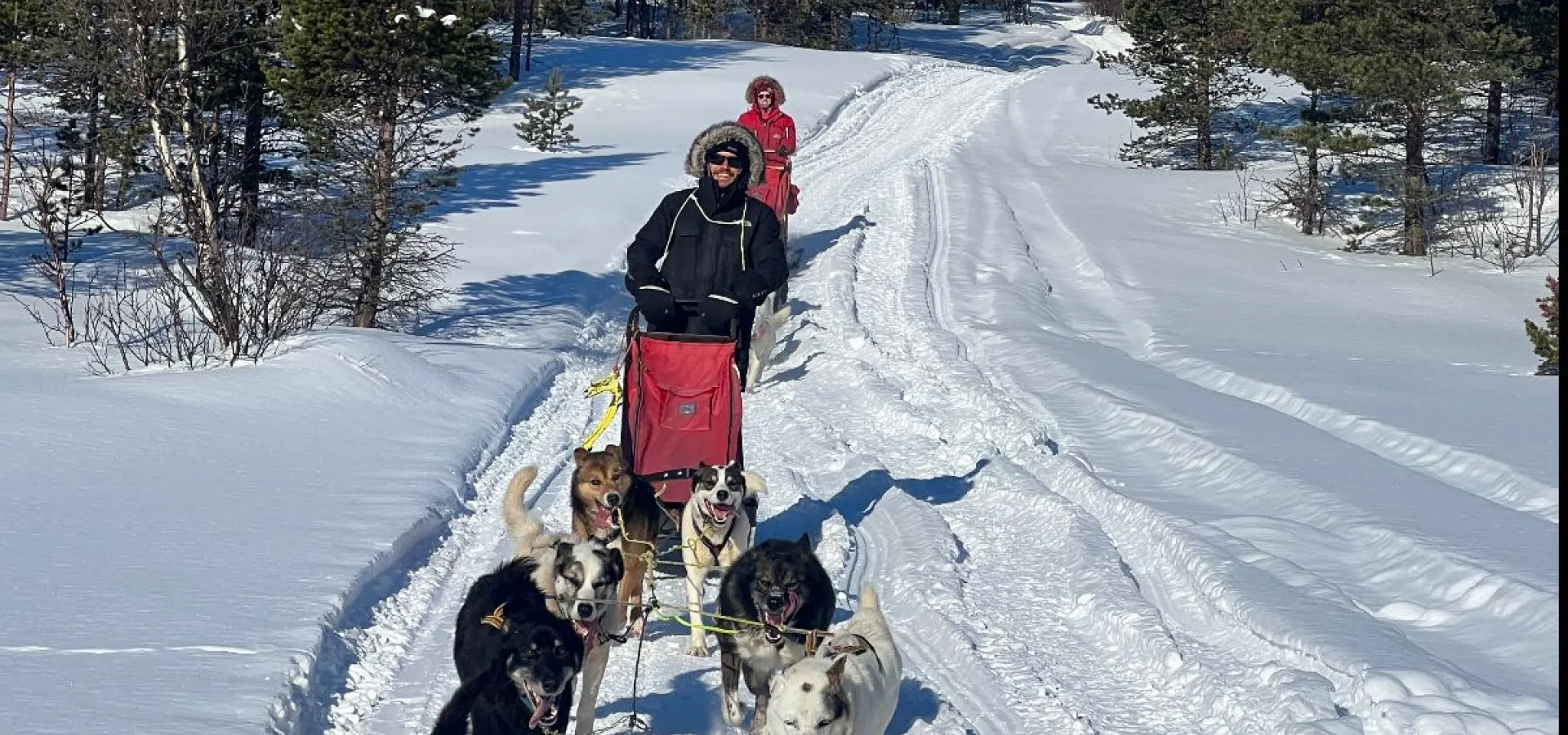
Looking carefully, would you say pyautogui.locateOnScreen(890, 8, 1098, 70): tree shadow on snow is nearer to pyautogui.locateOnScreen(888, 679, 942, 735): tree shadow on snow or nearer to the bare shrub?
the bare shrub

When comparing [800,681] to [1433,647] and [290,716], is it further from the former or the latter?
[1433,647]

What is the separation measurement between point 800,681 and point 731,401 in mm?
2853

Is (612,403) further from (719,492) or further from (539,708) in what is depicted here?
(539,708)

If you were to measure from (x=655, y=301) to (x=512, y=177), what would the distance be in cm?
2131

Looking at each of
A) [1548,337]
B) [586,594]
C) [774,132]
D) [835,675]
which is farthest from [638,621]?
[1548,337]

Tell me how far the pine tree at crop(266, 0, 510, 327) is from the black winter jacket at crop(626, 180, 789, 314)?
7359 mm

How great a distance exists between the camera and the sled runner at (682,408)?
722cm

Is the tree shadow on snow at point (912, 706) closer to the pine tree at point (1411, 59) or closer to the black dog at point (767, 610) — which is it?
the black dog at point (767, 610)

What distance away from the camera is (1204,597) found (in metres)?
6.74

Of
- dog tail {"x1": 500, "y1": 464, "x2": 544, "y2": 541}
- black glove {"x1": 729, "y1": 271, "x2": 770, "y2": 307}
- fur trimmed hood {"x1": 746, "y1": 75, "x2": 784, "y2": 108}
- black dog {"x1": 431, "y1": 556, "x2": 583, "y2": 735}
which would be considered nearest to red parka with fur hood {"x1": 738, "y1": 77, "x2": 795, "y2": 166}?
fur trimmed hood {"x1": 746, "y1": 75, "x2": 784, "y2": 108}

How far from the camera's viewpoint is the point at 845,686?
4.64 meters

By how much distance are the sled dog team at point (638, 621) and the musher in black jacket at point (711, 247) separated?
1.10 metres

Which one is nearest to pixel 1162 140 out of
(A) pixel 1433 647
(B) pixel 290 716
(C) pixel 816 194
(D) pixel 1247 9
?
(D) pixel 1247 9

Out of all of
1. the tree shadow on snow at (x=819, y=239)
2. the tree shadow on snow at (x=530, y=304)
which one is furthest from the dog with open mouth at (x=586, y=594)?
the tree shadow on snow at (x=819, y=239)
